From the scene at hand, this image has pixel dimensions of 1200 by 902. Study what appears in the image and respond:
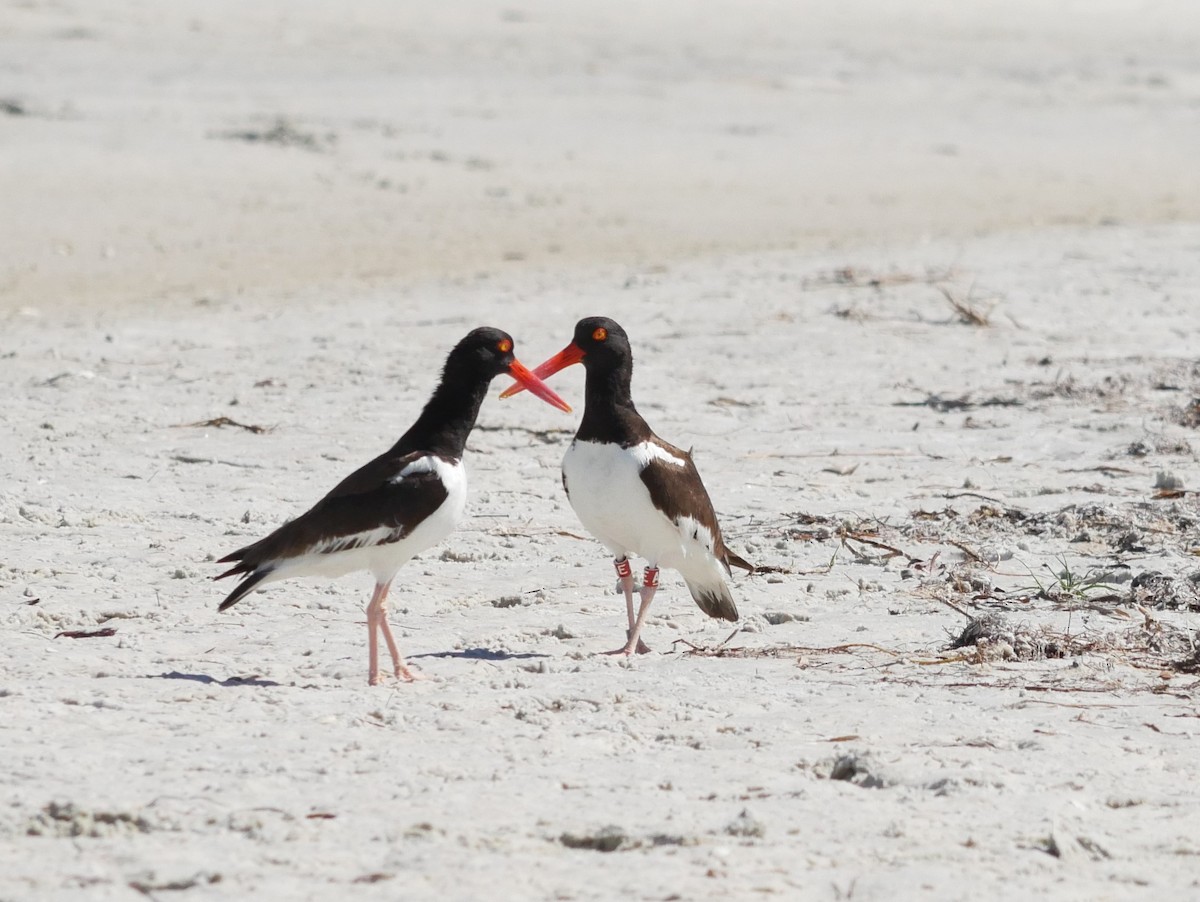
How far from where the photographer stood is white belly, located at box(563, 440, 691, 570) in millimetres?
5863

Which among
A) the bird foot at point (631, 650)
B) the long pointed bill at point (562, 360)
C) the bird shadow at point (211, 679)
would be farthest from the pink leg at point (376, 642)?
the long pointed bill at point (562, 360)

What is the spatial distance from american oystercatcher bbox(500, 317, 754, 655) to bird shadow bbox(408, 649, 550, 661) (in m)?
0.35

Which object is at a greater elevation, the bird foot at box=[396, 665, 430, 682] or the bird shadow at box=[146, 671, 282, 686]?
the bird foot at box=[396, 665, 430, 682]

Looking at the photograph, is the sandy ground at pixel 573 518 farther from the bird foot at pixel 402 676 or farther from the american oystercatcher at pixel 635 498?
the american oystercatcher at pixel 635 498

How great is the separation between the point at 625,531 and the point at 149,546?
208 cm

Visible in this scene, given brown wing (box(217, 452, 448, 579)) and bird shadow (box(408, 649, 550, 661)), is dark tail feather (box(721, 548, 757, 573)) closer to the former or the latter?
bird shadow (box(408, 649, 550, 661))

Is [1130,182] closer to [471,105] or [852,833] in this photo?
[471,105]

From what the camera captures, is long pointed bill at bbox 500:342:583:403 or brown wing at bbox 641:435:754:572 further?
long pointed bill at bbox 500:342:583:403

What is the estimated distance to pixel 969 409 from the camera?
31.1 ft

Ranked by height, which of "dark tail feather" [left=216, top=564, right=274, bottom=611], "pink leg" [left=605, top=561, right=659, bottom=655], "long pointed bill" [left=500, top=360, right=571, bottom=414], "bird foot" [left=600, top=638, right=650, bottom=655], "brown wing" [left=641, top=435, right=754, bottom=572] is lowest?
"bird foot" [left=600, top=638, right=650, bottom=655]

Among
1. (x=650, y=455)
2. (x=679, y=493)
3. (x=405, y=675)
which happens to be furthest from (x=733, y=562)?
(x=405, y=675)

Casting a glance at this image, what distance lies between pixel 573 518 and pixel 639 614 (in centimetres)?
180

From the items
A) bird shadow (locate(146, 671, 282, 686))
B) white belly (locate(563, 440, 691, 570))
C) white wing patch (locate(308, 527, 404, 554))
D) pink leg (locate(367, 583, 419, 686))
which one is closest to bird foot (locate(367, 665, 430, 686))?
pink leg (locate(367, 583, 419, 686))

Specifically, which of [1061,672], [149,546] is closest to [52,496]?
[149,546]
